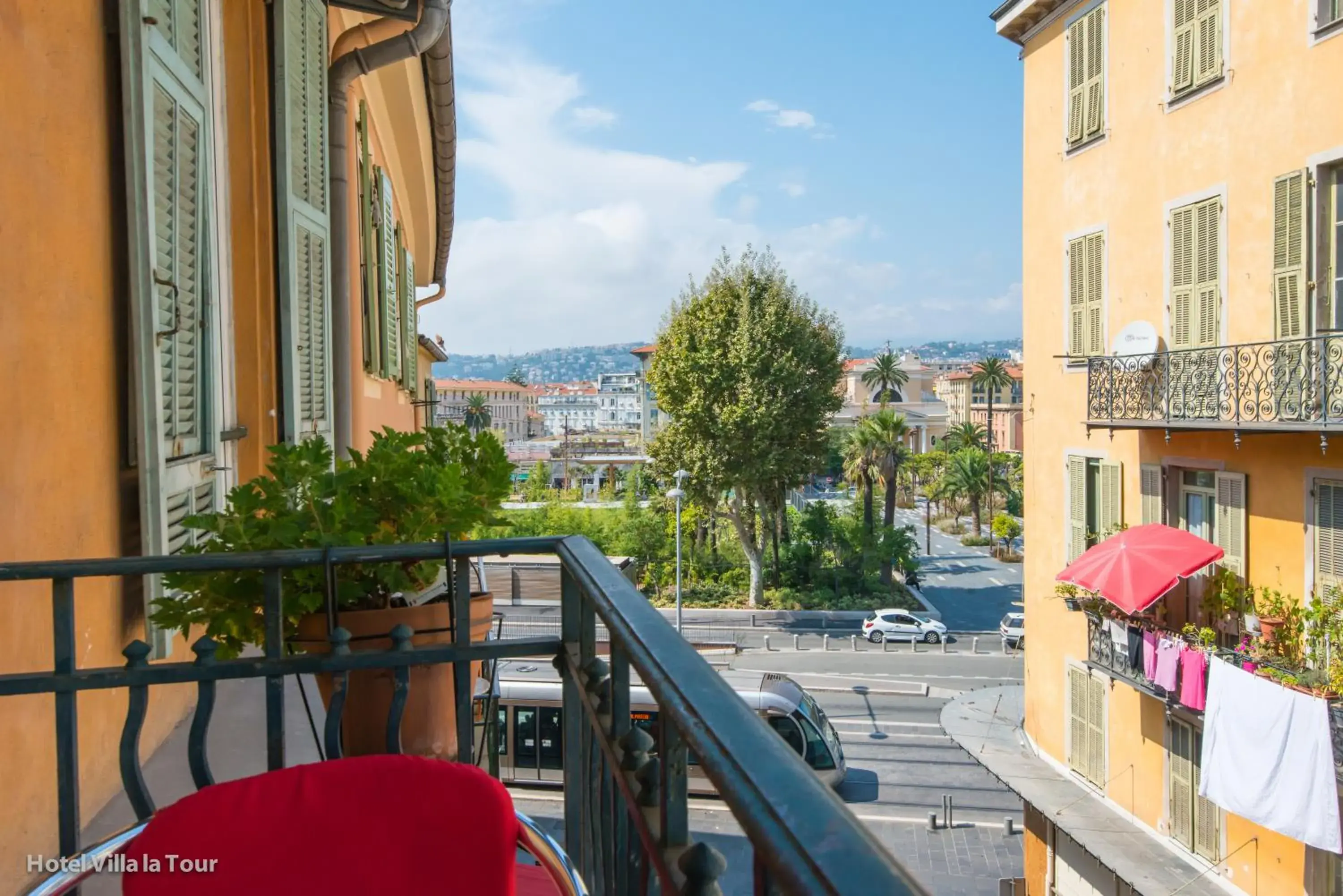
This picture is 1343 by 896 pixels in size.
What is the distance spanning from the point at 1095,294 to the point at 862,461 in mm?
30582

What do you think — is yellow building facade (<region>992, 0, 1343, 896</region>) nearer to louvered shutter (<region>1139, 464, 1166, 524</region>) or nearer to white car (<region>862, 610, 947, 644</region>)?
louvered shutter (<region>1139, 464, 1166, 524</region>)

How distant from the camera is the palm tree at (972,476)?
5806cm

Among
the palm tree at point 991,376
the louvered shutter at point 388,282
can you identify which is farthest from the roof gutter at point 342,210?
the palm tree at point 991,376

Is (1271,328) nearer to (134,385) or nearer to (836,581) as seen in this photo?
(134,385)

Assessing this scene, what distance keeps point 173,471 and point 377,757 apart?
2072 millimetres

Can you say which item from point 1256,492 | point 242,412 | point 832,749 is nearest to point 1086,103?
point 1256,492

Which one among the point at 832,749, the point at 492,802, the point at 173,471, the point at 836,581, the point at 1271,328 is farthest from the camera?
the point at 836,581

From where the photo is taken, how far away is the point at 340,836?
4.57ft

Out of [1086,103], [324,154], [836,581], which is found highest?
[1086,103]

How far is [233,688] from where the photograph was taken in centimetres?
437

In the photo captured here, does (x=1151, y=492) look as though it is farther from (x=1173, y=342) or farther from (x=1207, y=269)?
(x=1207, y=269)

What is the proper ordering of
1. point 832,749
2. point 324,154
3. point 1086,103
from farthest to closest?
point 832,749
point 1086,103
point 324,154

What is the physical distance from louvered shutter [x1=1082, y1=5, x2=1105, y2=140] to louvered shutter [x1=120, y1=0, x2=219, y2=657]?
38.9 feet

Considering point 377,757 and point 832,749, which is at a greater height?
point 377,757
